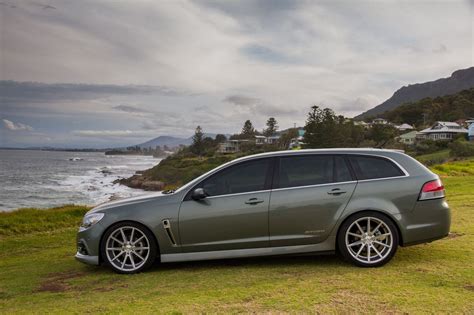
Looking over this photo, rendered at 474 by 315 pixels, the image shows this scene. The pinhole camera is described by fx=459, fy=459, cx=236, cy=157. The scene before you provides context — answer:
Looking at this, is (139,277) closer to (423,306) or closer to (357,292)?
(357,292)

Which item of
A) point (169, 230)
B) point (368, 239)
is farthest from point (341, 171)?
point (169, 230)

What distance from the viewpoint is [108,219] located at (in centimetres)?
638

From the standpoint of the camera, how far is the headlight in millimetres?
6453

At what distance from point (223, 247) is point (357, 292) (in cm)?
199

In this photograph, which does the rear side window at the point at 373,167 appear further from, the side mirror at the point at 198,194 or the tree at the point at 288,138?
the tree at the point at 288,138

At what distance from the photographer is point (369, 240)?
6.01 m

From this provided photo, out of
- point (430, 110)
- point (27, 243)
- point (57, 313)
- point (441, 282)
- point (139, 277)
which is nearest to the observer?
point (57, 313)

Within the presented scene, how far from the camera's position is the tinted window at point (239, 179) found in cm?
631

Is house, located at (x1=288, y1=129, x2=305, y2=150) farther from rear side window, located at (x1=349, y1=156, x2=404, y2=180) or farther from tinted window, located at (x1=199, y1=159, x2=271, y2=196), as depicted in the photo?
tinted window, located at (x1=199, y1=159, x2=271, y2=196)

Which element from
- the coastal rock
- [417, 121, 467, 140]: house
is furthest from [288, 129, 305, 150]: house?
the coastal rock

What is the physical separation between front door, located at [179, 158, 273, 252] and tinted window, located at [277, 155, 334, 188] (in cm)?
21

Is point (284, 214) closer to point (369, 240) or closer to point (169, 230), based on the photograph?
point (369, 240)

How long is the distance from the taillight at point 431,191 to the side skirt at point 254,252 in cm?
132

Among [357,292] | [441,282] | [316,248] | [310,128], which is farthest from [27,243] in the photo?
[310,128]
